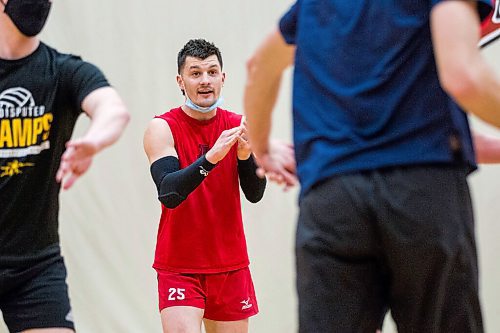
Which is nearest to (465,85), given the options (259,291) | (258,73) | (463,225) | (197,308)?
(463,225)

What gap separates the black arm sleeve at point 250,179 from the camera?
167 inches

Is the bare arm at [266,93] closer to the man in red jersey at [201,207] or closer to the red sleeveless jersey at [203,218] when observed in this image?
the man in red jersey at [201,207]

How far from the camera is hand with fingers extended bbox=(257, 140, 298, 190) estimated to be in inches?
94.5

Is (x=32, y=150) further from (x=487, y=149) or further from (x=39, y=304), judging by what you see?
(x=487, y=149)

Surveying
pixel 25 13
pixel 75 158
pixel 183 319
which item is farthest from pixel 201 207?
pixel 75 158

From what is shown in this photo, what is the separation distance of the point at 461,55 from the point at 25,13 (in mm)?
1473

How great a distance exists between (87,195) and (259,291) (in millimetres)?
1312

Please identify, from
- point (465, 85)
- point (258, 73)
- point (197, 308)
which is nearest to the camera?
point (465, 85)

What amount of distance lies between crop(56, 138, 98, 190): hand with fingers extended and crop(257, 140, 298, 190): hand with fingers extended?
1.52 ft

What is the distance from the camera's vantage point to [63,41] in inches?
233

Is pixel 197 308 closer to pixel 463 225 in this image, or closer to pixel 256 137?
pixel 256 137

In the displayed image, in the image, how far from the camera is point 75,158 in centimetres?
229

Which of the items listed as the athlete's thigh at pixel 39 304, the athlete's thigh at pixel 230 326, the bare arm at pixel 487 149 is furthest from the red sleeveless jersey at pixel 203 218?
the bare arm at pixel 487 149

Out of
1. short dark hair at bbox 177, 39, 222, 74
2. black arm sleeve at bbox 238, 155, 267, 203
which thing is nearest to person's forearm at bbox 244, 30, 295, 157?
black arm sleeve at bbox 238, 155, 267, 203
